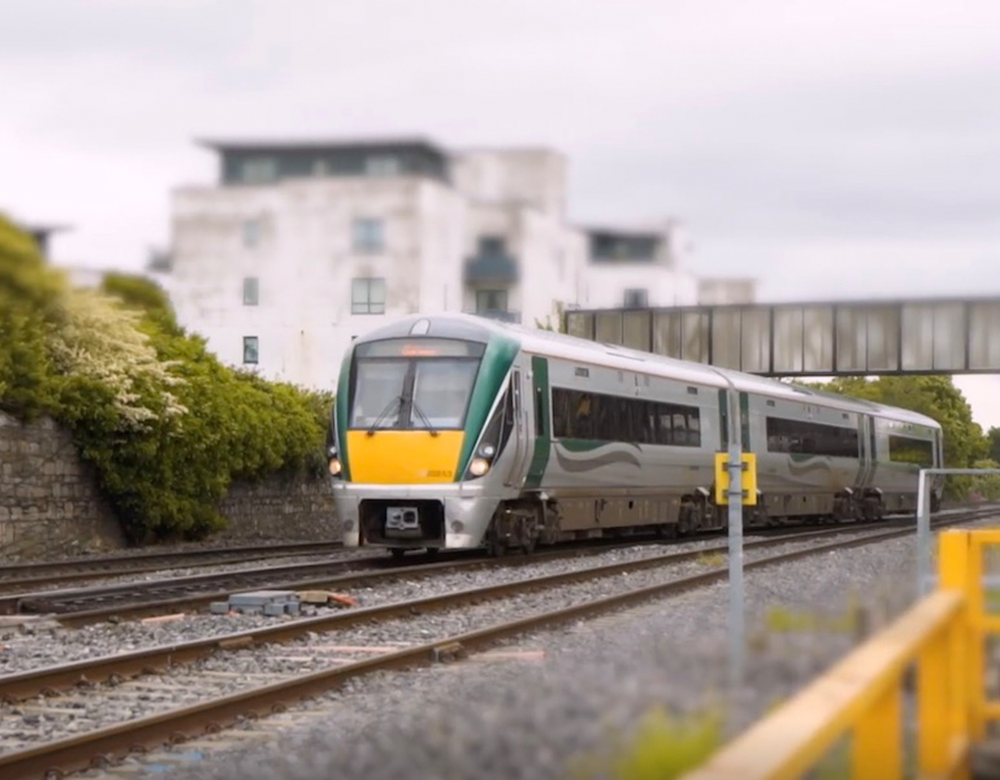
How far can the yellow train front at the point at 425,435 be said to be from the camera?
21.9 m

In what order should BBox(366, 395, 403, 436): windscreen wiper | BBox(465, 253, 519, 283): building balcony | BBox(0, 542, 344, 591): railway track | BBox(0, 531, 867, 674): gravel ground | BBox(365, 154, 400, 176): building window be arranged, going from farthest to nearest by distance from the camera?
BBox(365, 154, 400, 176): building window
BBox(465, 253, 519, 283): building balcony
BBox(366, 395, 403, 436): windscreen wiper
BBox(0, 542, 344, 591): railway track
BBox(0, 531, 867, 674): gravel ground

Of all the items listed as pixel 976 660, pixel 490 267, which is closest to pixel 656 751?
pixel 976 660

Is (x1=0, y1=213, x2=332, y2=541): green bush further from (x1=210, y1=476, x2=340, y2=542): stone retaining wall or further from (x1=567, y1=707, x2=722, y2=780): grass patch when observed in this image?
(x1=567, y1=707, x2=722, y2=780): grass patch

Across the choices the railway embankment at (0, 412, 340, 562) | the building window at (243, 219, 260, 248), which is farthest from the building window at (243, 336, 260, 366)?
the railway embankment at (0, 412, 340, 562)

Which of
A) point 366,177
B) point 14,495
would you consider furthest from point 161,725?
point 366,177

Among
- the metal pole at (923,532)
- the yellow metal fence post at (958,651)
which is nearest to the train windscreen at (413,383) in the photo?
the metal pole at (923,532)

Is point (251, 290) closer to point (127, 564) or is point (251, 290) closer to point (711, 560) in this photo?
point (127, 564)

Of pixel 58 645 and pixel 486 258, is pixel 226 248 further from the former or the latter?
pixel 58 645

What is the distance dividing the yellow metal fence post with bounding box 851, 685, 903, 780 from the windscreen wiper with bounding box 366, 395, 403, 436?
1784 cm

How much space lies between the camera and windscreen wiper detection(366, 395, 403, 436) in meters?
22.4

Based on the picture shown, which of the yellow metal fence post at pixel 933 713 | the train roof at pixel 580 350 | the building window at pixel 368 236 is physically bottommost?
the yellow metal fence post at pixel 933 713

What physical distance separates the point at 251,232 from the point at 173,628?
57.9 ft

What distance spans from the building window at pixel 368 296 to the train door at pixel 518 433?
17889 mm

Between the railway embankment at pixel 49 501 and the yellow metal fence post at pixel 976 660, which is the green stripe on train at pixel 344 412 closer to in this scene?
the railway embankment at pixel 49 501
